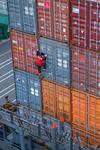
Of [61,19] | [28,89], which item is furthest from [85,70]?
[28,89]

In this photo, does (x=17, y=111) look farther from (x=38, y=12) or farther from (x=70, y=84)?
(x=38, y=12)

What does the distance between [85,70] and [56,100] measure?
3.83 m

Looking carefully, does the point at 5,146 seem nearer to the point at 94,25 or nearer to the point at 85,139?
the point at 85,139

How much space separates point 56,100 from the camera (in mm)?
27641

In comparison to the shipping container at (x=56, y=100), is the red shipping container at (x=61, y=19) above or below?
above

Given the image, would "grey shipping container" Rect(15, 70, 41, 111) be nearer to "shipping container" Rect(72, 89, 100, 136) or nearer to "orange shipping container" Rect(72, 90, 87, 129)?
"orange shipping container" Rect(72, 90, 87, 129)

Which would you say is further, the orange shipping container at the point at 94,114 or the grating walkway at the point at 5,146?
the grating walkway at the point at 5,146

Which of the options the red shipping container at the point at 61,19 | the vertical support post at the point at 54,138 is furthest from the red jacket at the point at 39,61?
the vertical support post at the point at 54,138

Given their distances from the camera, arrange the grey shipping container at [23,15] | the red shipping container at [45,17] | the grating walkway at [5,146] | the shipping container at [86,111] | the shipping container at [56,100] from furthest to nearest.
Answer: the grating walkway at [5,146]
the shipping container at [56,100]
the grey shipping container at [23,15]
the shipping container at [86,111]
the red shipping container at [45,17]

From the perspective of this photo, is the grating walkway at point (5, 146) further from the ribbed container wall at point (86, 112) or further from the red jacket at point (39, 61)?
the red jacket at point (39, 61)

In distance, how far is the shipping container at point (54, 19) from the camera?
2452cm

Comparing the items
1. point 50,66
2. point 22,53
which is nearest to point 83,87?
point 50,66

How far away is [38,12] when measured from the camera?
2598cm

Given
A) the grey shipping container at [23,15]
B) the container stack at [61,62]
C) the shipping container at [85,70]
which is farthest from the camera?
the grey shipping container at [23,15]
